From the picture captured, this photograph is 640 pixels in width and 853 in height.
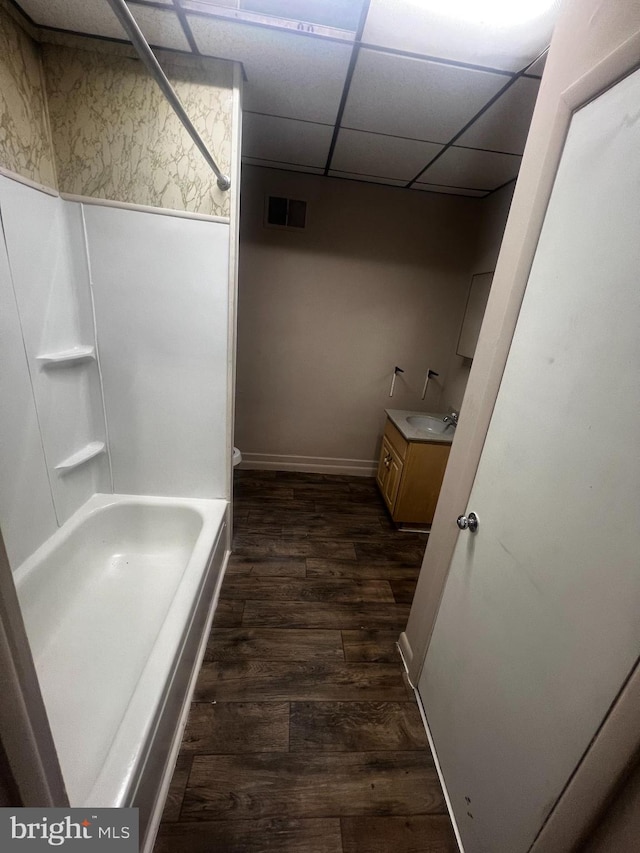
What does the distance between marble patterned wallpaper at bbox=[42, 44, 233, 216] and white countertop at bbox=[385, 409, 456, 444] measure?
172 centimetres

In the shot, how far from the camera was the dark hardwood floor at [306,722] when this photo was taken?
38.5 inches

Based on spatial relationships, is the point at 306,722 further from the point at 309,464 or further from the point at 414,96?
the point at 414,96

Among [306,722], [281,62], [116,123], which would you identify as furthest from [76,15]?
A: [306,722]

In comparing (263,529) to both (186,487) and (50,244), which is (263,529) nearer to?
(186,487)

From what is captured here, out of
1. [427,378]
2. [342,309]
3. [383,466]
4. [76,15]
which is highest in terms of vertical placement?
[76,15]

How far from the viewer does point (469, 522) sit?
3.25 feet

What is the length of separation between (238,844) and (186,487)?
1.36m

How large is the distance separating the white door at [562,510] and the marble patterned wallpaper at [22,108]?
1753 millimetres

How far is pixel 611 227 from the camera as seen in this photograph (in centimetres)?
62

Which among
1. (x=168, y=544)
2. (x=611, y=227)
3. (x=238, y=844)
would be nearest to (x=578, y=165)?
(x=611, y=227)

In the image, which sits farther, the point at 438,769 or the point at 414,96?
the point at 414,96

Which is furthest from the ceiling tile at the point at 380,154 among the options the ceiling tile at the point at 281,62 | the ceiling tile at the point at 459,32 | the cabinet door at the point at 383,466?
the cabinet door at the point at 383,466

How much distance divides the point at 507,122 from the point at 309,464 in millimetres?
2573

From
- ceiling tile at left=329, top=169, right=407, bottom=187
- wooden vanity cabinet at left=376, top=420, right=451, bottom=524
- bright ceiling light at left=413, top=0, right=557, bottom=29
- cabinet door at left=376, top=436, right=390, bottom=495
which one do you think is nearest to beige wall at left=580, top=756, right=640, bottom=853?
wooden vanity cabinet at left=376, top=420, right=451, bottom=524
